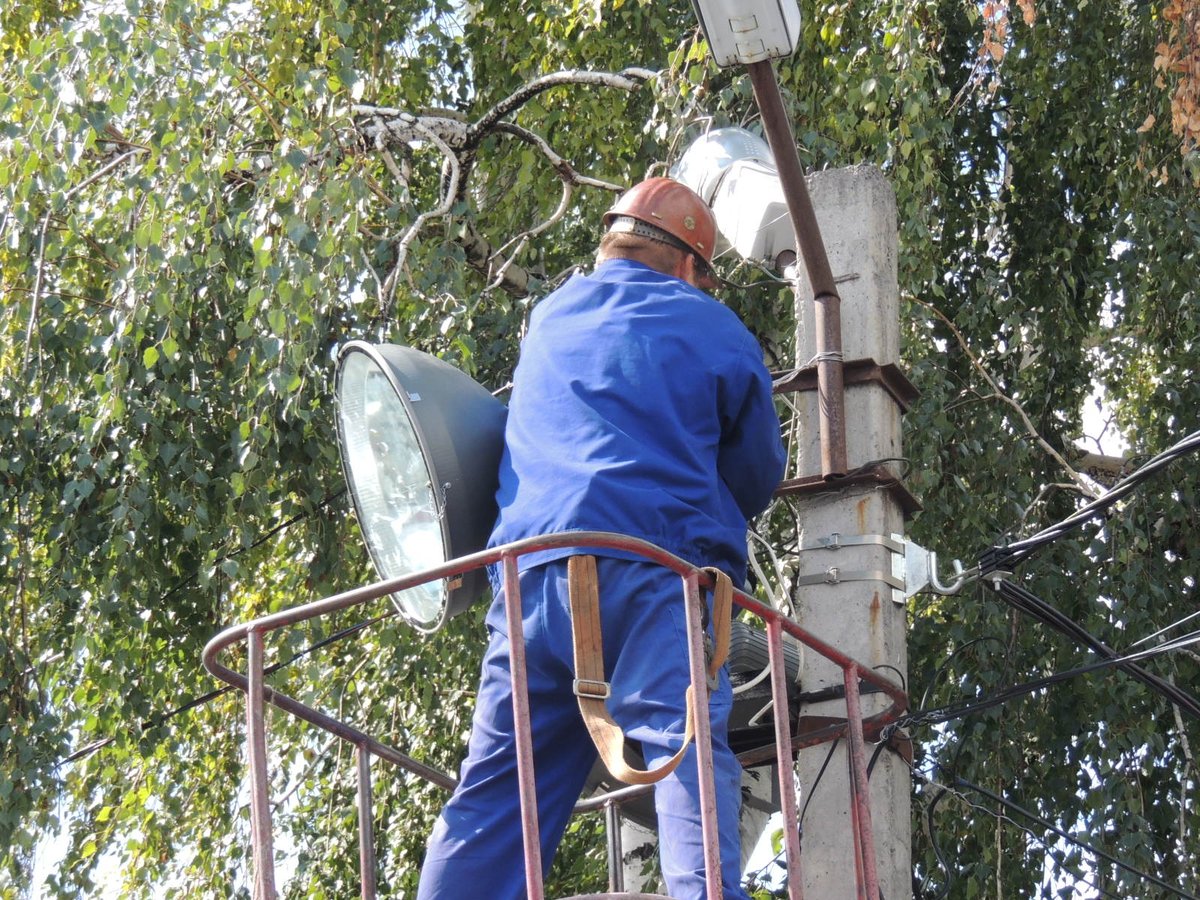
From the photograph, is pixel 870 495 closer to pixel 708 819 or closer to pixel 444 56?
pixel 708 819

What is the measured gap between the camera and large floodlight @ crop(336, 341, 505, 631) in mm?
4039

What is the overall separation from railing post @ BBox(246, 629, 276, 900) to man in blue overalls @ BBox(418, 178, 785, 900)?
51 cm

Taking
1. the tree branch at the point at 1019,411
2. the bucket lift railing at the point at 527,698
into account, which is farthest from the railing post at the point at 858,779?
the tree branch at the point at 1019,411

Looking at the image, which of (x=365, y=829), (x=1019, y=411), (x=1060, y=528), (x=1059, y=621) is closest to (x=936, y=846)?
(x=1059, y=621)

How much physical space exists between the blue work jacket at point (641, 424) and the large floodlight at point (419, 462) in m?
0.12

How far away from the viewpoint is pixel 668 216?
414 cm

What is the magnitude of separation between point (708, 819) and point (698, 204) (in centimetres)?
156

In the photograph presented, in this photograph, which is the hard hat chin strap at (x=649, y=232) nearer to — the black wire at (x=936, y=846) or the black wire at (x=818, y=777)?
the black wire at (x=818, y=777)

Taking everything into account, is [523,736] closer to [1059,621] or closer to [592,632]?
[592,632]


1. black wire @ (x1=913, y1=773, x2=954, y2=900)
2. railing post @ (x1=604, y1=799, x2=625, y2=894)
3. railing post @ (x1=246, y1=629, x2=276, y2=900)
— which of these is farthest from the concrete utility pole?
railing post @ (x1=246, y1=629, x2=276, y2=900)

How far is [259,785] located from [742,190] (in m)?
2.42

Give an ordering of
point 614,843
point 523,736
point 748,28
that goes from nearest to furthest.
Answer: point 523,736 < point 748,28 < point 614,843

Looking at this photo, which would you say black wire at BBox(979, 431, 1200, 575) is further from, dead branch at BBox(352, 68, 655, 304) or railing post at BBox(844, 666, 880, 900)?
dead branch at BBox(352, 68, 655, 304)

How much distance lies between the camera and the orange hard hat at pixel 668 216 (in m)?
4.14
